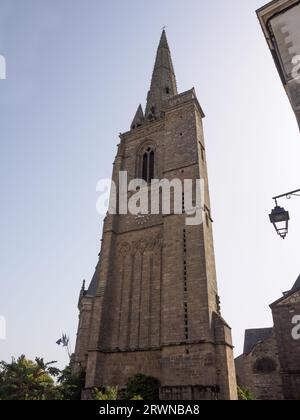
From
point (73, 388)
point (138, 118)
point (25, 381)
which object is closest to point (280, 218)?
point (73, 388)

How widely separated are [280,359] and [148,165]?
17.9 m

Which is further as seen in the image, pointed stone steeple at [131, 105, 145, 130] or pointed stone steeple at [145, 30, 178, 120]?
pointed stone steeple at [145, 30, 178, 120]

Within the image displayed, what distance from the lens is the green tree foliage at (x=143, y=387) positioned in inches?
547

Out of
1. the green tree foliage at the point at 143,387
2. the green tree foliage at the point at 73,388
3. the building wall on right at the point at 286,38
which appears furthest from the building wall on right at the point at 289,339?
the building wall on right at the point at 286,38

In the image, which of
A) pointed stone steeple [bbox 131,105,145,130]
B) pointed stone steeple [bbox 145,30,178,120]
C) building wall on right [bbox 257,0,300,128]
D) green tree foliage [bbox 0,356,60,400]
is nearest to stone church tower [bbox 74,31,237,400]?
green tree foliage [bbox 0,356,60,400]

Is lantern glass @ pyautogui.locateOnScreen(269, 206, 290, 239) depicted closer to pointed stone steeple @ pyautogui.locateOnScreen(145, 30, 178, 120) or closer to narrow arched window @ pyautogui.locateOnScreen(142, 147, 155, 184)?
narrow arched window @ pyautogui.locateOnScreen(142, 147, 155, 184)

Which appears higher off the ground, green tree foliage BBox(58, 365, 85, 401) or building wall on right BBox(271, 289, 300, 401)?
building wall on right BBox(271, 289, 300, 401)

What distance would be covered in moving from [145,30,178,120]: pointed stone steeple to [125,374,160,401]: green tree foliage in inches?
838

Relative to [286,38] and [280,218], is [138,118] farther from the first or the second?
[280,218]

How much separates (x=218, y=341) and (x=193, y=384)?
2.16 m

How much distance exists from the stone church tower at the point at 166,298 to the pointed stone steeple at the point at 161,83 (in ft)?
21.9

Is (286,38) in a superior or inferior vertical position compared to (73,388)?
superior

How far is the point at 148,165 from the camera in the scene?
76.5 feet

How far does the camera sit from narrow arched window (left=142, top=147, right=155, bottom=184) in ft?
74.9
